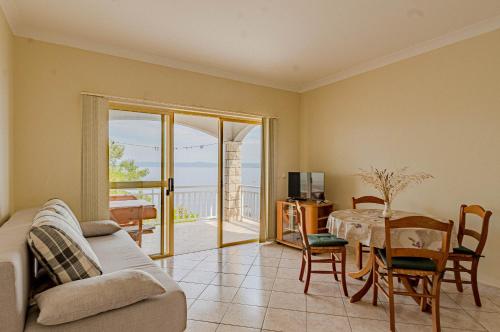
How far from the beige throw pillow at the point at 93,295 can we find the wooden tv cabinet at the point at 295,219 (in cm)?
293

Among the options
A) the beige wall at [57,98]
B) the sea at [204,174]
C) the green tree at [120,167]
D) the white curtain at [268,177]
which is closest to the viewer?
the beige wall at [57,98]

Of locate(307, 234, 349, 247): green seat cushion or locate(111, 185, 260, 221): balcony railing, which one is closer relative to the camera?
locate(307, 234, 349, 247): green seat cushion

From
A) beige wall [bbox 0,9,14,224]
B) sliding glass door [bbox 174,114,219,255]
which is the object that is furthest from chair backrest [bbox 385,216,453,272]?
beige wall [bbox 0,9,14,224]

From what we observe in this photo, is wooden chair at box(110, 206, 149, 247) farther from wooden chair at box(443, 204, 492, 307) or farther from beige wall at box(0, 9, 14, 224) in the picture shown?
wooden chair at box(443, 204, 492, 307)

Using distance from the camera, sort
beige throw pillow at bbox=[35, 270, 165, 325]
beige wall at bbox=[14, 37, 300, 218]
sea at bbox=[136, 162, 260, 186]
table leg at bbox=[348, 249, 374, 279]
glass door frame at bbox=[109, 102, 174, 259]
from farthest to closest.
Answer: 1. sea at bbox=[136, 162, 260, 186]
2. glass door frame at bbox=[109, 102, 174, 259]
3. beige wall at bbox=[14, 37, 300, 218]
4. table leg at bbox=[348, 249, 374, 279]
5. beige throw pillow at bbox=[35, 270, 165, 325]

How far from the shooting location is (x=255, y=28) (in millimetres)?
3023

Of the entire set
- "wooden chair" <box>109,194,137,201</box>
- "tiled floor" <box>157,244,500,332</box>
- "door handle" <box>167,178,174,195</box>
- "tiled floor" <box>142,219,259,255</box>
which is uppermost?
"door handle" <box>167,178,174,195</box>

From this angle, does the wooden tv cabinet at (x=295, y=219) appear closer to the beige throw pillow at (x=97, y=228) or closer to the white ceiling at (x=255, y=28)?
the white ceiling at (x=255, y=28)

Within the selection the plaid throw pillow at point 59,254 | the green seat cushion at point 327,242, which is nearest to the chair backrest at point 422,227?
the green seat cushion at point 327,242

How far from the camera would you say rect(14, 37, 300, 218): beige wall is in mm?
A: 3061

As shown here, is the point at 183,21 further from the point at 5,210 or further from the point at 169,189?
the point at 5,210

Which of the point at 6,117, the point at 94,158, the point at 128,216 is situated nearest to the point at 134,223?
the point at 128,216

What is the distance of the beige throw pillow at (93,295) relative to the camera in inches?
53.1

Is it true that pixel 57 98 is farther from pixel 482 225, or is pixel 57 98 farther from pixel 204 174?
pixel 482 225
